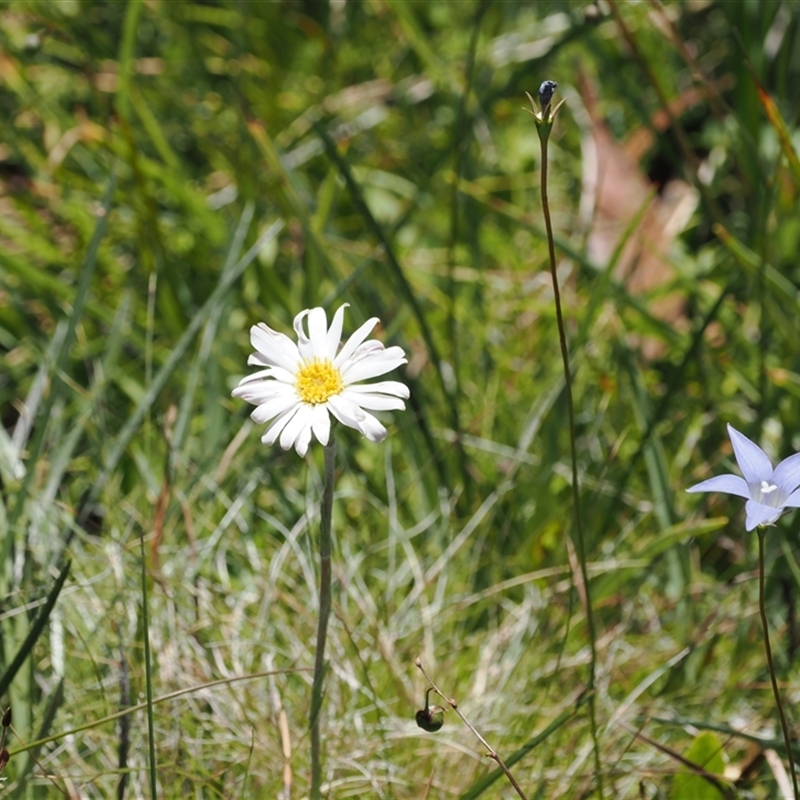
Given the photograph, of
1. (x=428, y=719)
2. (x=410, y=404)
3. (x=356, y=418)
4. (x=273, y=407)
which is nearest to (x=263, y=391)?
(x=273, y=407)

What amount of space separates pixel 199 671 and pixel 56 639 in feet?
0.77

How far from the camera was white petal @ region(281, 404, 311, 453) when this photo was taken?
119cm

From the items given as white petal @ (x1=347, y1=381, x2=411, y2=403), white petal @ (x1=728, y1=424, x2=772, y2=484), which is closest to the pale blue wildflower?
white petal @ (x1=728, y1=424, x2=772, y2=484)

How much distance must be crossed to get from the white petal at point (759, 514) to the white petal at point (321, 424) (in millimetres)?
440

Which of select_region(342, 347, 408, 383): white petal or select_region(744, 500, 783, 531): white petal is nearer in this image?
select_region(744, 500, 783, 531): white petal

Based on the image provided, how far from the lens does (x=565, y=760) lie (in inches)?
66.7

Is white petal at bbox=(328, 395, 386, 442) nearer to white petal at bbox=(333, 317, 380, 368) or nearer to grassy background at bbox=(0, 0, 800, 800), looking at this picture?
white petal at bbox=(333, 317, 380, 368)

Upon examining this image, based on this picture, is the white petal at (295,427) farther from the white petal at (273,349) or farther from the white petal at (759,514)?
the white petal at (759,514)

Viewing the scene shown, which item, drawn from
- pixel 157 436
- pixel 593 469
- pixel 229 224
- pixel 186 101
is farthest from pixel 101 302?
pixel 593 469

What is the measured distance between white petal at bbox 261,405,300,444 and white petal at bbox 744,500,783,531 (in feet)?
1.65

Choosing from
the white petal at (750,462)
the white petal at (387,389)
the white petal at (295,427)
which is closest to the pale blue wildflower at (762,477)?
the white petal at (750,462)

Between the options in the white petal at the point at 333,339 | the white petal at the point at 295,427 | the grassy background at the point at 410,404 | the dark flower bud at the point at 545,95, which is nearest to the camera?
the dark flower bud at the point at 545,95

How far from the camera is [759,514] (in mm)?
1113

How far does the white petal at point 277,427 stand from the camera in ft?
3.97
